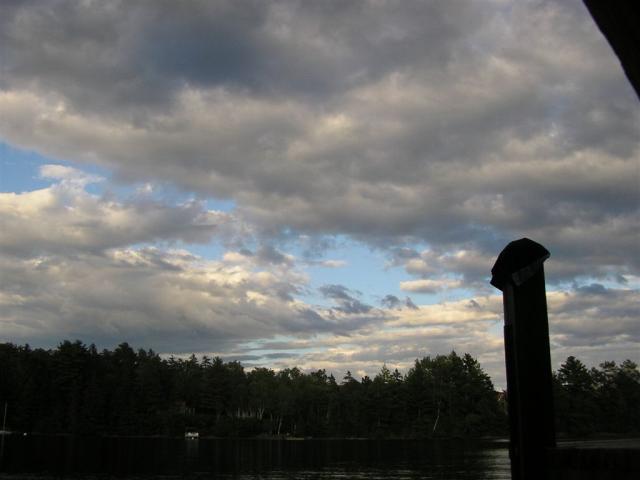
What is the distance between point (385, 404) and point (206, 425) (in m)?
45.4

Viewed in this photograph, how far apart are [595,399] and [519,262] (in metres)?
128

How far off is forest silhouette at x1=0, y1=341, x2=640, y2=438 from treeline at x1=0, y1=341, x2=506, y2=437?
0.76 ft

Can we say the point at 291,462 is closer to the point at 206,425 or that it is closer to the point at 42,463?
the point at 42,463

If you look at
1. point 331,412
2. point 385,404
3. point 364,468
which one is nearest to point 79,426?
point 331,412

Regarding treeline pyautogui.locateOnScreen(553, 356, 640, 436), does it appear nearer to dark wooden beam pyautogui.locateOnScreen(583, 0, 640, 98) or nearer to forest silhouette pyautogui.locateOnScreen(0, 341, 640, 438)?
forest silhouette pyautogui.locateOnScreen(0, 341, 640, 438)

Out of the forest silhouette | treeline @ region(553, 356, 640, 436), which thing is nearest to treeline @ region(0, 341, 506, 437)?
the forest silhouette

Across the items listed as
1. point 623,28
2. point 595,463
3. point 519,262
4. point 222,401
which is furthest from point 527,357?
point 222,401

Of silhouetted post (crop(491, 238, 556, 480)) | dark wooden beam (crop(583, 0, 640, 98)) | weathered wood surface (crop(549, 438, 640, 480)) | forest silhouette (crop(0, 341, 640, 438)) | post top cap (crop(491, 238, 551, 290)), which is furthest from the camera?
forest silhouette (crop(0, 341, 640, 438))

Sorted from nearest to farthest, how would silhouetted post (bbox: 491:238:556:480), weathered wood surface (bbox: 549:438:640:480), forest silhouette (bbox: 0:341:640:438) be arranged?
weathered wood surface (bbox: 549:438:640:480)
silhouetted post (bbox: 491:238:556:480)
forest silhouette (bbox: 0:341:640:438)

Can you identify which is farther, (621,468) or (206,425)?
(206,425)

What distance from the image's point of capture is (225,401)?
165375mm

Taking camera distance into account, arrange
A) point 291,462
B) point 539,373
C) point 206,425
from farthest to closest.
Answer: point 206,425, point 291,462, point 539,373

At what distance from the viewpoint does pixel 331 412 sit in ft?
525

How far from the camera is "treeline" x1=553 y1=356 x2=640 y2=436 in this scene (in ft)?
371
